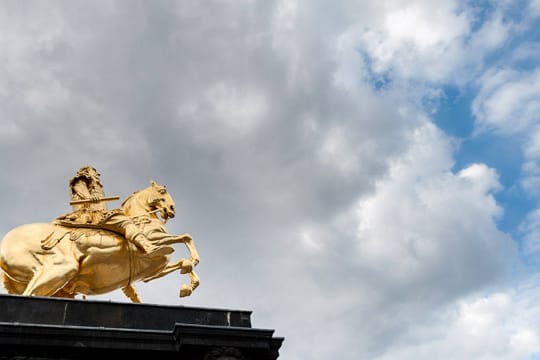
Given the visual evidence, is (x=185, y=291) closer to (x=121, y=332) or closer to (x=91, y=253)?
(x=91, y=253)

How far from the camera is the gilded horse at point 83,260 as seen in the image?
15.2 meters

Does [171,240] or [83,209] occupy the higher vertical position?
[83,209]

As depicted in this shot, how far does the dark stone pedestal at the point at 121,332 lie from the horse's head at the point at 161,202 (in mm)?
4641

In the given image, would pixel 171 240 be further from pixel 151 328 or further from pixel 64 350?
pixel 64 350

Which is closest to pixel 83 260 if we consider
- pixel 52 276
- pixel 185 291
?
pixel 52 276

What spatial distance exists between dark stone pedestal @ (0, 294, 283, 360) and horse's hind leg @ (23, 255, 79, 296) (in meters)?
1.47

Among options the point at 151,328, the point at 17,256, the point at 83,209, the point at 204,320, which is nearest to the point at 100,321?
the point at 151,328

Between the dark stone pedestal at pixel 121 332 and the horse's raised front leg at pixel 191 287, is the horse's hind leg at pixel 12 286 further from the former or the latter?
the horse's raised front leg at pixel 191 287

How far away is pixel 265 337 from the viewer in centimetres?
1324

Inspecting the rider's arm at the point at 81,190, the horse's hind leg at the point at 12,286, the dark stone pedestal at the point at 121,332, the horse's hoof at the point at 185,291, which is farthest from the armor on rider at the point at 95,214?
the dark stone pedestal at the point at 121,332

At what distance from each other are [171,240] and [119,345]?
14.8 ft

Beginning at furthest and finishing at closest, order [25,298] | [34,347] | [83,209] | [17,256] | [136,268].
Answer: [83,209]
[136,268]
[17,256]
[25,298]
[34,347]

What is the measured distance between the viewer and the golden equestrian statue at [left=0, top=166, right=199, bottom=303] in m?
15.2

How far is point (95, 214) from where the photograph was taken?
56.6 feet
